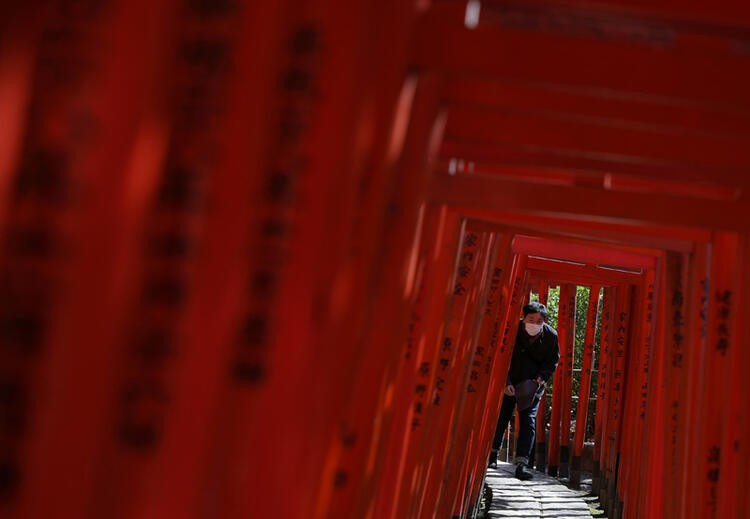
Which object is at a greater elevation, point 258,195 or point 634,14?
point 634,14

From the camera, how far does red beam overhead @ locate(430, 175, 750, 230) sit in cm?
429

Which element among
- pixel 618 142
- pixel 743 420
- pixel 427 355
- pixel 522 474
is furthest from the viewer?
pixel 522 474

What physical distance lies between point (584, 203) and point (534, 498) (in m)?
8.15

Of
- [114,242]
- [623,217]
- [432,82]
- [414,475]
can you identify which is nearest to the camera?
[114,242]

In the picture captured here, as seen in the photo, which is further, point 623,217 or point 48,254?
point 623,217

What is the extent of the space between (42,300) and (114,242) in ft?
0.50

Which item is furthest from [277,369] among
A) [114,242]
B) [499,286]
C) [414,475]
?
[499,286]

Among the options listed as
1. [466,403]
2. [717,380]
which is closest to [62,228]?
[717,380]

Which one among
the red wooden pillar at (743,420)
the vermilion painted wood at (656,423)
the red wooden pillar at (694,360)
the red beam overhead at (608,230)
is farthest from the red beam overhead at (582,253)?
the red wooden pillar at (743,420)

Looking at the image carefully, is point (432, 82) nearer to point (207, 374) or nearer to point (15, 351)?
point (207, 374)

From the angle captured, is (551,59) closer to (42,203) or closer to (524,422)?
(42,203)

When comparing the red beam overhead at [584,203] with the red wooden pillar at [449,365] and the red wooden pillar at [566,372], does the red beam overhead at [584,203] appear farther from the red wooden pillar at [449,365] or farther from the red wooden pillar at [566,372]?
the red wooden pillar at [566,372]

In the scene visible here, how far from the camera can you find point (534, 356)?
11.2 meters

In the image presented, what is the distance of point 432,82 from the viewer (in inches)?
125
